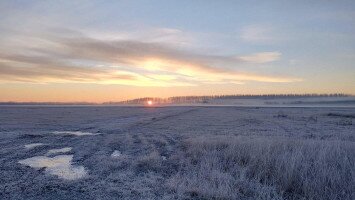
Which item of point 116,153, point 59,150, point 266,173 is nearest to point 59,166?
point 116,153

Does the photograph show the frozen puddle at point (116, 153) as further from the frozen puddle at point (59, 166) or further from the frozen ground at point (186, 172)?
the frozen puddle at point (59, 166)

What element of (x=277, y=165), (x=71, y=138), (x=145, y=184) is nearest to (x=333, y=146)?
(x=277, y=165)

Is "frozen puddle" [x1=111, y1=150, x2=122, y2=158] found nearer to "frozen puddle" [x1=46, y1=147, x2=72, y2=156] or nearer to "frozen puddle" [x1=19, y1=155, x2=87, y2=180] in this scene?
"frozen puddle" [x1=19, y1=155, x2=87, y2=180]

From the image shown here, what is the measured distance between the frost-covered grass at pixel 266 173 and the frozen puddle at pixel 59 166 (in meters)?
3.51

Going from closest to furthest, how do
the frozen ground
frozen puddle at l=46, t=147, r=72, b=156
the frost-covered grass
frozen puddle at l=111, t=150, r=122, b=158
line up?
1. the frozen ground
2. the frost-covered grass
3. frozen puddle at l=111, t=150, r=122, b=158
4. frozen puddle at l=46, t=147, r=72, b=156

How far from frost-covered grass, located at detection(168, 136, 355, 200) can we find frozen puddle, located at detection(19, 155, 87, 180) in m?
3.51

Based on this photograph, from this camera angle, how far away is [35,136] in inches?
993

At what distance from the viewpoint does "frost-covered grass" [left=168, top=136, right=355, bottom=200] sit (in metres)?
11.3

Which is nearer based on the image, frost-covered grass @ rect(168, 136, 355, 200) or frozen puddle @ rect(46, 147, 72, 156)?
frost-covered grass @ rect(168, 136, 355, 200)

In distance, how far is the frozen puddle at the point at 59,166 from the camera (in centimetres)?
1366

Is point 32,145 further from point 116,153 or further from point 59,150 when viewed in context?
point 116,153

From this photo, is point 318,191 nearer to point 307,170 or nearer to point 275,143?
point 307,170

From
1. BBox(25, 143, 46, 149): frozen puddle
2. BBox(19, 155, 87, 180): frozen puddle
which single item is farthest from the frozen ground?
BBox(25, 143, 46, 149): frozen puddle

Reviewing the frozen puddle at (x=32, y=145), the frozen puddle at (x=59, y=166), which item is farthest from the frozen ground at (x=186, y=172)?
the frozen puddle at (x=32, y=145)
